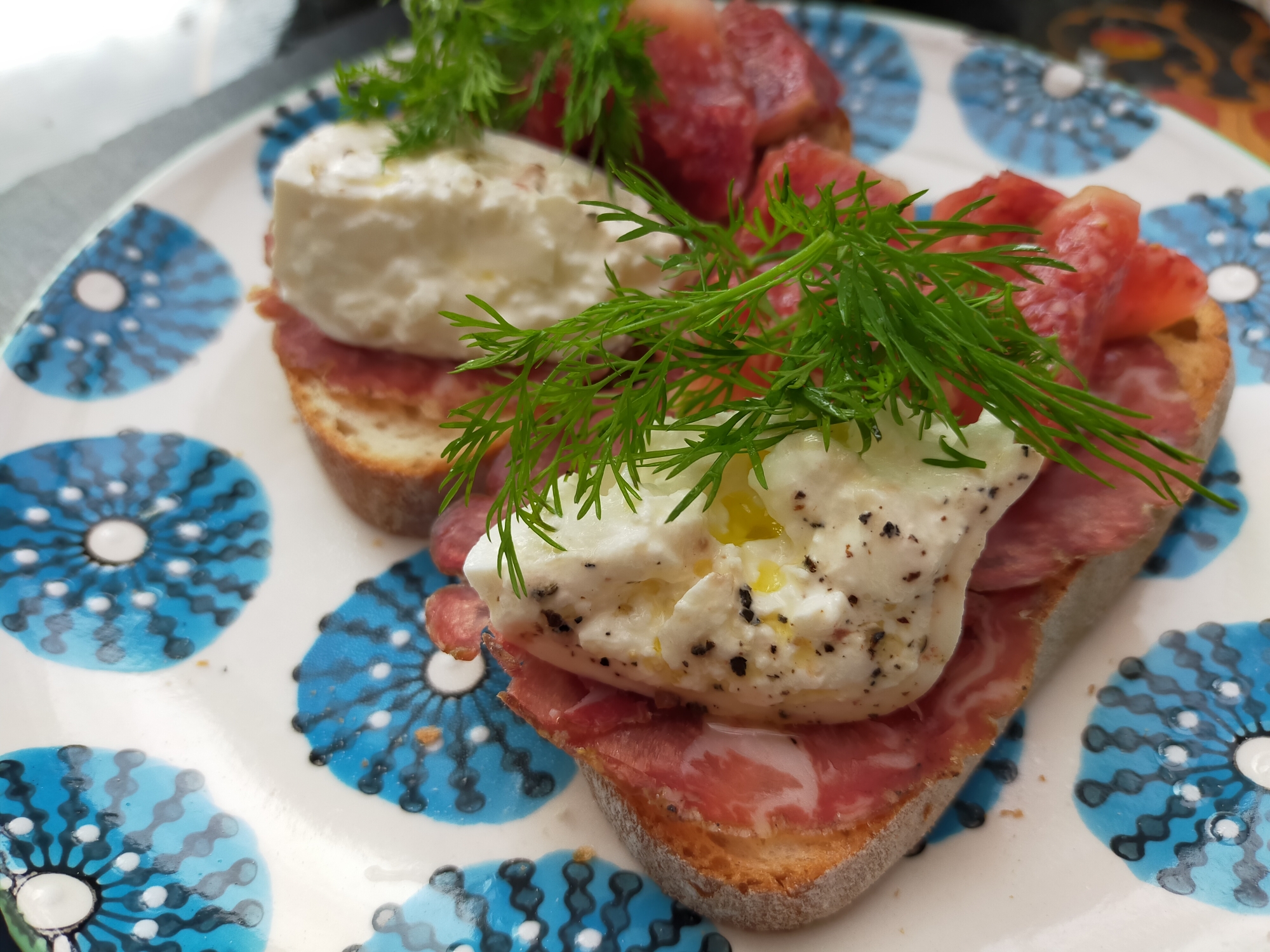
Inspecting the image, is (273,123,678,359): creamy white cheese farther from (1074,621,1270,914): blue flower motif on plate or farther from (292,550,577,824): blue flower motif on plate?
(1074,621,1270,914): blue flower motif on plate

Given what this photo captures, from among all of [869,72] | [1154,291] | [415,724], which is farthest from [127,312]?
[1154,291]

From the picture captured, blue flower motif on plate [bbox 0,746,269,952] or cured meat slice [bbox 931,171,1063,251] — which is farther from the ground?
cured meat slice [bbox 931,171,1063,251]

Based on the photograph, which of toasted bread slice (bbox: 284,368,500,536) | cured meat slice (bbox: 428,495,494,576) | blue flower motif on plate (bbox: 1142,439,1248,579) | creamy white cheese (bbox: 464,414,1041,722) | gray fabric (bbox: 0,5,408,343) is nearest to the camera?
creamy white cheese (bbox: 464,414,1041,722)

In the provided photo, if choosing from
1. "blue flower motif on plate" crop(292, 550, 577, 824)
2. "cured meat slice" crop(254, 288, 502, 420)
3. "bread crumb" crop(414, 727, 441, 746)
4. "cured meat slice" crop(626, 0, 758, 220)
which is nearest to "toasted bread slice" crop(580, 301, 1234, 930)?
"blue flower motif on plate" crop(292, 550, 577, 824)

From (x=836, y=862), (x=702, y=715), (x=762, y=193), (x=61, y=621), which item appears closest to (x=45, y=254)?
(x=61, y=621)

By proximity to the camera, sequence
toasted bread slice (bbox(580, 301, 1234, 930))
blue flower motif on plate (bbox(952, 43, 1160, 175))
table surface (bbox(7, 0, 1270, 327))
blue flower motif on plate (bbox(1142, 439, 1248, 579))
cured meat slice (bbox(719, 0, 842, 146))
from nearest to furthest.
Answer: toasted bread slice (bbox(580, 301, 1234, 930)) → blue flower motif on plate (bbox(1142, 439, 1248, 579)) → cured meat slice (bbox(719, 0, 842, 146)) → blue flower motif on plate (bbox(952, 43, 1160, 175)) → table surface (bbox(7, 0, 1270, 327))

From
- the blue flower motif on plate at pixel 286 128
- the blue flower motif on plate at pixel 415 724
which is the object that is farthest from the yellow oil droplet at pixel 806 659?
the blue flower motif on plate at pixel 286 128
